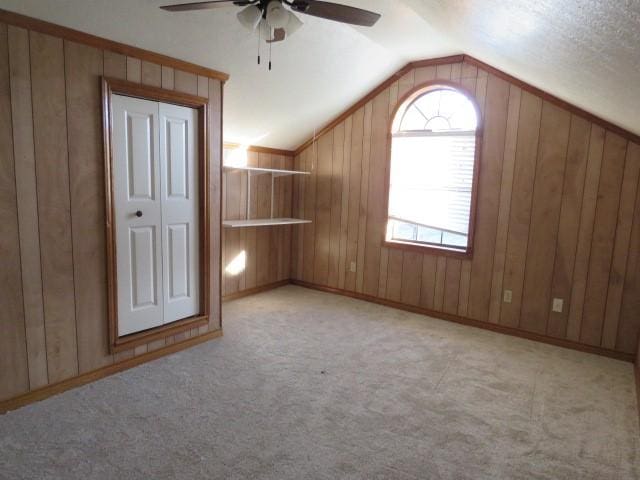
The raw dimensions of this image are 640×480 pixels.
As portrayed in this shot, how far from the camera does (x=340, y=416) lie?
230cm

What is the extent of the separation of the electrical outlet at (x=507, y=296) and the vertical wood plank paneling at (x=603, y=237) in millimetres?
560

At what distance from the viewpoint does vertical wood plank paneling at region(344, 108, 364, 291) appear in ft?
14.6

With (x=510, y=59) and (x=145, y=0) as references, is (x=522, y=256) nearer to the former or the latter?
(x=510, y=59)

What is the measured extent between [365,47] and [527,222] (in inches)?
81.0

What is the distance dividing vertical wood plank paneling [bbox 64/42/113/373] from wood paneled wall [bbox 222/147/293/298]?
68.3 inches

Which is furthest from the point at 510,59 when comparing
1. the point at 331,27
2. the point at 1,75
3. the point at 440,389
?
the point at 1,75

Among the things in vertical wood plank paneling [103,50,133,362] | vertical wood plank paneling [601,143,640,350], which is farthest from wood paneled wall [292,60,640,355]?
vertical wood plank paneling [103,50,133,362]

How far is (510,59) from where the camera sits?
2.57m

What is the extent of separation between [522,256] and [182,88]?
3.09 meters

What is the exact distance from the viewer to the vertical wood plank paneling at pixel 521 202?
136 inches

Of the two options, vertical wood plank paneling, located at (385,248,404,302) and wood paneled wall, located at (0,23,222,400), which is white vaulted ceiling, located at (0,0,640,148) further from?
vertical wood plank paneling, located at (385,248,404,302)

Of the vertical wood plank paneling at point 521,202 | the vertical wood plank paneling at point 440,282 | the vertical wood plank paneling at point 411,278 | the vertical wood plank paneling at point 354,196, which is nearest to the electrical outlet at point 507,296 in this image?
the vertical wood plank paneling at point 521,202

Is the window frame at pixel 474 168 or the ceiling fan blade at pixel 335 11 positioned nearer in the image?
the ceiling fan blade at pixel 335 11

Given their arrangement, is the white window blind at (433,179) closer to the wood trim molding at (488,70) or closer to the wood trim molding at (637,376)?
the wood trim molding at (488,70)
